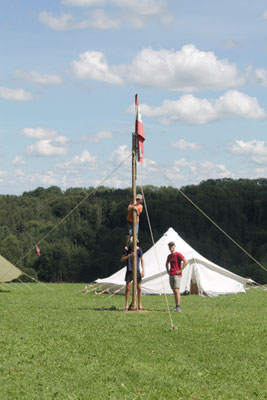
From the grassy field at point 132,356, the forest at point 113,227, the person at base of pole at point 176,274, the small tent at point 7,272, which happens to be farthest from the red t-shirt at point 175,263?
the forest at point 113,227

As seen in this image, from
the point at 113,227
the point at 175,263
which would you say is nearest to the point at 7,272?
the point at 175,263

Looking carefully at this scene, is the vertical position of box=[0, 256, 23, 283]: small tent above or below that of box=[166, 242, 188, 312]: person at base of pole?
below

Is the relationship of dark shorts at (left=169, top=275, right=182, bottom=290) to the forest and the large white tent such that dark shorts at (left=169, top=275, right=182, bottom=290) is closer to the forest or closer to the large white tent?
the large white tent

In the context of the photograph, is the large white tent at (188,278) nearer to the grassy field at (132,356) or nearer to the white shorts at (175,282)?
the white shorts at (175,282)

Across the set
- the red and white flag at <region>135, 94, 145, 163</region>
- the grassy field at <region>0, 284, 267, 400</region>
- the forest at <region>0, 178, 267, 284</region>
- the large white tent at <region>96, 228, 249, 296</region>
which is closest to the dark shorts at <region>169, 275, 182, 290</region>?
the grassy field at <region>0, 284, 267, 400</region>

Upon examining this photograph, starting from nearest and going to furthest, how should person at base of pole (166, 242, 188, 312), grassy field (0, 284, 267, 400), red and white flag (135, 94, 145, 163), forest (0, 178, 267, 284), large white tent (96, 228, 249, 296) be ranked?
grassy field (0, 284, 267, 400) → person at base of pole (166, 242, 188, 312) → red and white flag (135, 94, 145, 163) → large white tent (96, 228, 249, 296) → forest (0, 178, 267, 284)

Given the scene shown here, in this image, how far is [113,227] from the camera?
67875mm

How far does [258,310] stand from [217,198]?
2257 inches

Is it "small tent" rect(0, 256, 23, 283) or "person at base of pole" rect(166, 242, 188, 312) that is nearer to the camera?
"person at base of pole" rect(166, 242, 188, 312)

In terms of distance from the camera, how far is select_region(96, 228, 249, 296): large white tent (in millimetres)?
19734

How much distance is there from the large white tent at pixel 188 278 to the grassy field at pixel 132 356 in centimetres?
747

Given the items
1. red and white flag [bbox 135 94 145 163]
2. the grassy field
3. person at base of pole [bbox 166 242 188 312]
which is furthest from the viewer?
red and white flag [bbox 135 94 145 163]

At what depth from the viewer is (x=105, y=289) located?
19953mm

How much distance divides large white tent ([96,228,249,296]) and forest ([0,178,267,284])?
2821cm
